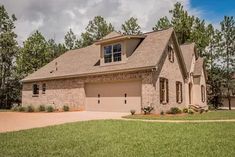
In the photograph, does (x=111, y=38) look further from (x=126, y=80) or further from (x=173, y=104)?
(x=173, y=104)

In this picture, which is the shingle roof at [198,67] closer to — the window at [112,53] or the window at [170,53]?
the window at [170,53]

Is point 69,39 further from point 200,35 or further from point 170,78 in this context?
point 170,78

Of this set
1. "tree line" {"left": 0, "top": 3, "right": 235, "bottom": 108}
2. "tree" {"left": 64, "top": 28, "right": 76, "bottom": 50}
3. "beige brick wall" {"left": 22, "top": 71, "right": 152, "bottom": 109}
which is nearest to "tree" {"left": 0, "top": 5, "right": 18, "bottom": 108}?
"tree line" {"left": 0, "top": 3, "right": 235, "bottom": 108}

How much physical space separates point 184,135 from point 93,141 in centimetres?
348

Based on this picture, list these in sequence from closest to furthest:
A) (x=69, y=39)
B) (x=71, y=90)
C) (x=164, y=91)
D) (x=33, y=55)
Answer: (x=164, y=91) → (x=71, y=90) → (x=33, y=55) → (x=69, y=39)

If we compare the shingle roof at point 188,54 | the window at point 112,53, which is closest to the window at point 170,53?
the window at point 112,53

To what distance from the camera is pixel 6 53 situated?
135 ft

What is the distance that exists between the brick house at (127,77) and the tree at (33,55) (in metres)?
13.7

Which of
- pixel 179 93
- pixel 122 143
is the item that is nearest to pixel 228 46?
pixel 179 93

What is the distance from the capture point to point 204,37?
4272 centimetres

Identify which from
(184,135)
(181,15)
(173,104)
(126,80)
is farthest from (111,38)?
(181,15)

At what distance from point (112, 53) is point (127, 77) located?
3.46m

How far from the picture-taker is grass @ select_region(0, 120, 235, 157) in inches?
296

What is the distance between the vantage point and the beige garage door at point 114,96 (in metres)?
21.3
